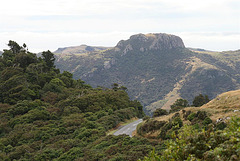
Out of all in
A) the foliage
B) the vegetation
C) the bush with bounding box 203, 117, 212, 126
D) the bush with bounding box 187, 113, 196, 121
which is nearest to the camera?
the foliage

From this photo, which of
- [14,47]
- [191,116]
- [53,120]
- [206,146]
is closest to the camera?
[206,146]

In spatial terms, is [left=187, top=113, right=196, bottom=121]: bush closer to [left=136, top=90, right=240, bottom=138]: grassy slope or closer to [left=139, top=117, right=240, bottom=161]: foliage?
[left=136, top=90, right=240, bottom=138]: grassy slope

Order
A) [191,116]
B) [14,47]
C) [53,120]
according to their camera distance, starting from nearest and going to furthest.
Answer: [191,116] → [53,120] → [14,47]

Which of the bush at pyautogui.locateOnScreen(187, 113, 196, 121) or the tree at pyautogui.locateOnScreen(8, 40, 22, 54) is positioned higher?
the tree at pyautogui.locateOnScreen(8, 40, 22, 54)

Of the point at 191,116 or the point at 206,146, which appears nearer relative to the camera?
the point at 206,146

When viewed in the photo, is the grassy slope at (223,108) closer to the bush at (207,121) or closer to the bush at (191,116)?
the bush at (191,116)

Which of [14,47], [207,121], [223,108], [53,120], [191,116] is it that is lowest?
[53,120]

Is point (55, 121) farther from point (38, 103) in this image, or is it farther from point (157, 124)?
point (157, 124)

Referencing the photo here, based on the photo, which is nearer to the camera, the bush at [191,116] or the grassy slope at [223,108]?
the grassy slope at [223,108]

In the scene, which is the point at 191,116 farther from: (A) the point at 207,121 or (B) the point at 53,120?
(B) the point at 53,120

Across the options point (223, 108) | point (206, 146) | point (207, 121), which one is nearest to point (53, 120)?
point (207, 121)

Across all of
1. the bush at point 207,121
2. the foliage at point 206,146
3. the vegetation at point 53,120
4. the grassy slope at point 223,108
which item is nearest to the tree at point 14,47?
the vegetation at point 53,120

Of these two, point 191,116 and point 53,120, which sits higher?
point 191,116

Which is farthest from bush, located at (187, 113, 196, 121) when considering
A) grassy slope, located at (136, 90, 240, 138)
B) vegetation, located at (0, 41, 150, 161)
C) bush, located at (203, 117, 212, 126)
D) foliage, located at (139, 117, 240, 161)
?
foliage, located at (139, 117, 240, 161)
